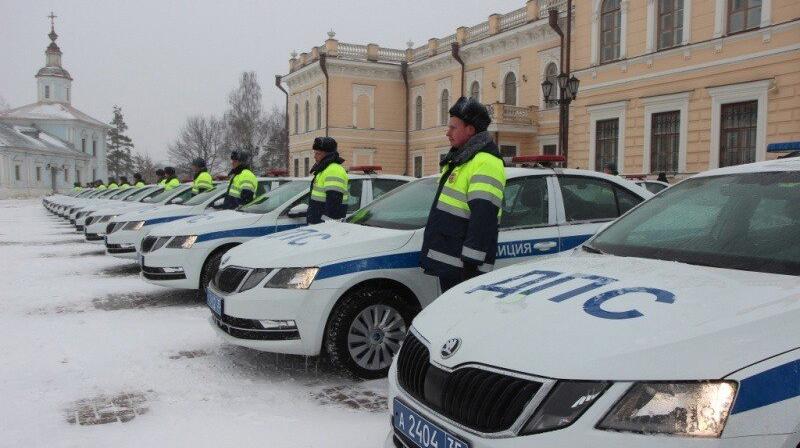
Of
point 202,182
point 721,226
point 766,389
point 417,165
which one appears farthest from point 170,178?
point 417,165

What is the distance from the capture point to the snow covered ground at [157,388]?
365cm

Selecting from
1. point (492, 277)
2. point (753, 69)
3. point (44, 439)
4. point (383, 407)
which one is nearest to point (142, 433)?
point (44, 439)

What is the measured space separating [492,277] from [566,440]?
3.79 ft

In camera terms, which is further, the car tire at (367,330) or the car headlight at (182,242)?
the car headlight at (182,242)

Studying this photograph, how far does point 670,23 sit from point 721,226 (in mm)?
18335

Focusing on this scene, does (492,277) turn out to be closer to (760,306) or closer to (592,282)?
(592,282)

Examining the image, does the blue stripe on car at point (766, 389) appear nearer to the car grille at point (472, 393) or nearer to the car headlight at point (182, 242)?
the car grille at point (472, 393)

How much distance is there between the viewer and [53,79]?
3533 inches

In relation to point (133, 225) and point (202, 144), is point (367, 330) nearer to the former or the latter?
point (133, 225)

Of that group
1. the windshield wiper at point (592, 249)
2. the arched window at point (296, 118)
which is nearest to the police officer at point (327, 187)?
the windshield wiper at point (592, 249)

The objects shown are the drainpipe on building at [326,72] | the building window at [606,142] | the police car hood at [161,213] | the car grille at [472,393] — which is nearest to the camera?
the car grille at [472,393]

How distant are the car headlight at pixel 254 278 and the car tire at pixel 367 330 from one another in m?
0.57

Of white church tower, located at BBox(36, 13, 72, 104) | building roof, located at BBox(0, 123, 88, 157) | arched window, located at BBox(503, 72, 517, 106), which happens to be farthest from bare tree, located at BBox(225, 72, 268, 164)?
arched window, located at BBox(503, 72, 517, 106)

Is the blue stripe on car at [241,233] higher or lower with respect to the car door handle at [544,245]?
lower
